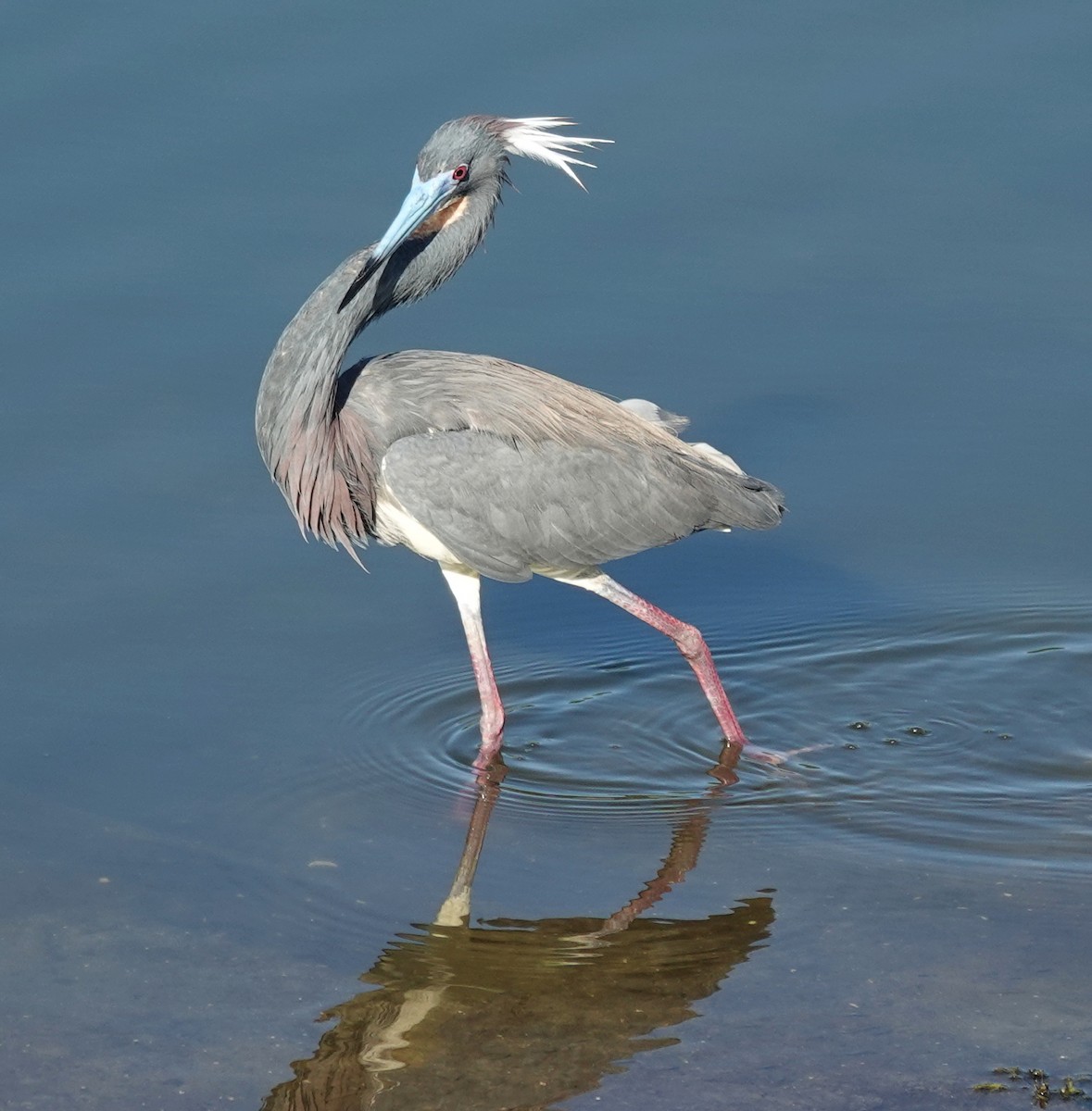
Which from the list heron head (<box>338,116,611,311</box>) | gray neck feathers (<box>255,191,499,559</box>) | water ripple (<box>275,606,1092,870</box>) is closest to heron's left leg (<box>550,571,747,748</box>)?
water ripple (<box>275,606,1092,870</box>)

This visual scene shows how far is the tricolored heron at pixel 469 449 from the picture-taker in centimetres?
766

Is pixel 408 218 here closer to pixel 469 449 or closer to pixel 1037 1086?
pixel 469 449

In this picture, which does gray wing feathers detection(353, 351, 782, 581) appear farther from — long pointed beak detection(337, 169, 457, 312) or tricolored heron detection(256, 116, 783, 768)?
long pointed beak detection(337, 169, 457, 312)

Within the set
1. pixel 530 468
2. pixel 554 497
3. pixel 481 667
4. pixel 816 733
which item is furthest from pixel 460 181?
pixel 816 733

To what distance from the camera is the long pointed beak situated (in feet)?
24.5

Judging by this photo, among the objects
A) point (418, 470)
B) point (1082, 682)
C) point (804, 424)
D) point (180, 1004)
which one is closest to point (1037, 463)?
point (804, 424)

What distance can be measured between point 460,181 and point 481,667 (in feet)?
6.58

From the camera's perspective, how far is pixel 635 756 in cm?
812

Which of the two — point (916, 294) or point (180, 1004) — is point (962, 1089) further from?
point (916, 294)

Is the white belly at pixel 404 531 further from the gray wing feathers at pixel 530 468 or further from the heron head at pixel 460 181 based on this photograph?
the heron head at pixel 460 181

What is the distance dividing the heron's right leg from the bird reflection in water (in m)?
0.94

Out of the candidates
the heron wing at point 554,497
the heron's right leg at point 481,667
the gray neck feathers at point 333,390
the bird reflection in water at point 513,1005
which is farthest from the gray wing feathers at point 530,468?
the bird reflection in water at point 513,1005

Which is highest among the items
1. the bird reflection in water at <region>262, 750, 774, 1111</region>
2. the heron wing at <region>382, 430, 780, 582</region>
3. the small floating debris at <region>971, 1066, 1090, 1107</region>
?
the heron wing at <region>382, 430, 780, 582</region>

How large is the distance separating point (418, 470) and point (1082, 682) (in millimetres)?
3150
